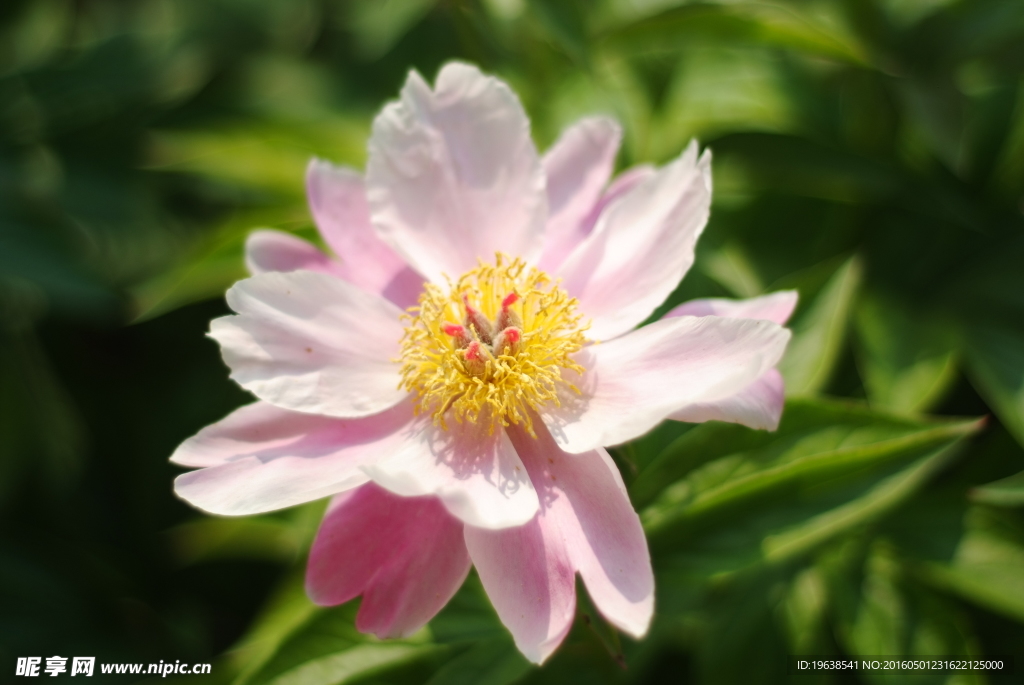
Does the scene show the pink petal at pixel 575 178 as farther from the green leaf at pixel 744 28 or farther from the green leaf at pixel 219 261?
the green leaf at pixel 219 261

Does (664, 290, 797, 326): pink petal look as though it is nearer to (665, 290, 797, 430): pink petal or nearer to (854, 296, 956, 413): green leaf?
(665, 290, 797, 430): pink petal

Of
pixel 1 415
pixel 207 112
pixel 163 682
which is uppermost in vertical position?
pixel 207 112

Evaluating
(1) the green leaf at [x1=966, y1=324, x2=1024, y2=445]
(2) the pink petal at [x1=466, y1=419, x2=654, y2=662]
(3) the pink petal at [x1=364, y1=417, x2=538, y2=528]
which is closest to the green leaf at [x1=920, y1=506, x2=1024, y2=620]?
(1) the green leaf at [x1=966, y1=324, x2=1024, y2=445]

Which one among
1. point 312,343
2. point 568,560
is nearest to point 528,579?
point 568,560

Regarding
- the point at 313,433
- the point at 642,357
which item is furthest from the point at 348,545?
the point at 642,357

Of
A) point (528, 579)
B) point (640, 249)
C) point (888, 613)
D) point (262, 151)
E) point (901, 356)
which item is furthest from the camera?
point (262, 151)

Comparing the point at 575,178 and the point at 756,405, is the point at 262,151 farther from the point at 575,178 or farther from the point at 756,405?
the point at 756,405

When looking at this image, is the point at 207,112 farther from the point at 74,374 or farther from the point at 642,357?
the point at 642,357
